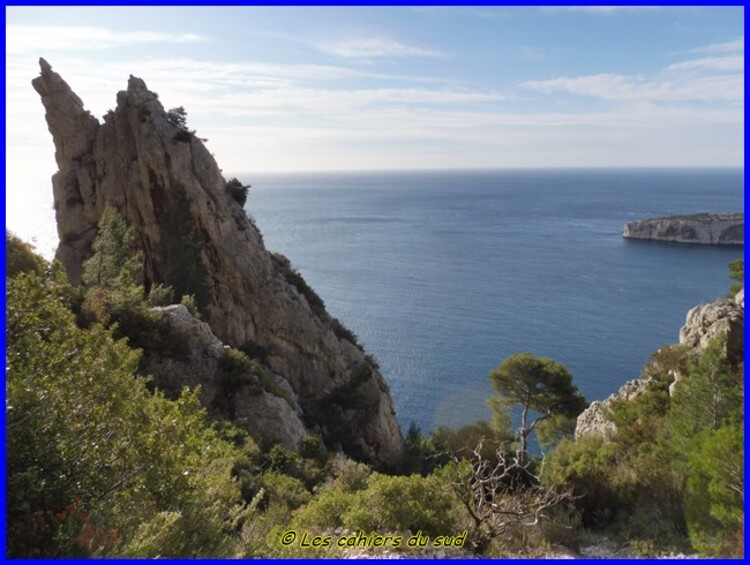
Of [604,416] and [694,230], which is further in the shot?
[694,230]

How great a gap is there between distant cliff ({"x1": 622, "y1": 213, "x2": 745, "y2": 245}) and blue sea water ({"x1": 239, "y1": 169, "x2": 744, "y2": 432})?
12.0ft

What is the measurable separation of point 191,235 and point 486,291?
4584 cm

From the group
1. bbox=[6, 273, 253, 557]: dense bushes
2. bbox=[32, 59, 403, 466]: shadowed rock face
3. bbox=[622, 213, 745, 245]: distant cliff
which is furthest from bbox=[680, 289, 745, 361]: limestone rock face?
bbox=[622, 213, 745, 245]: distant cliff

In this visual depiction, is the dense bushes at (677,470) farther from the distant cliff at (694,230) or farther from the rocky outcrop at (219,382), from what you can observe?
the distant cliff at (694,230)

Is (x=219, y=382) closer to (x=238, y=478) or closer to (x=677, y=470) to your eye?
(x=238, y=478)

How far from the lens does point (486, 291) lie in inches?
2714

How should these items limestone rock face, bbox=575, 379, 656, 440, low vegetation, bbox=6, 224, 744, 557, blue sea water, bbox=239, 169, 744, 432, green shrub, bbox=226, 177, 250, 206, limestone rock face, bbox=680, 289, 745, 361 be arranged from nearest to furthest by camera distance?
low vegetation, bbox=6, 224, 744, 557 → limestone rock face, bbox=680, 289, 745, 361 → limestone rock face, bbox=575, 379, 656, 440 → green shrub, bbox=226, 177, 250, 206 → blue sea water, bbox=239, 169, 744, 432

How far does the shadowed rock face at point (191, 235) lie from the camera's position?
97.2 ft

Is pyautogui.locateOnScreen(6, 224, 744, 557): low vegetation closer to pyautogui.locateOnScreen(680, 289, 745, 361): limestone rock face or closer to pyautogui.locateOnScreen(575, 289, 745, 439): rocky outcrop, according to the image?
pyautogui.locateOnScreen(680, 289, 745, 361): limestone rock face

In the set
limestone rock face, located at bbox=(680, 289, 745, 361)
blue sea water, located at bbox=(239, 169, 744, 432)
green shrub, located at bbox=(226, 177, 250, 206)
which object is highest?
green shrub, located at bbox=(226, 177, 250, 206)

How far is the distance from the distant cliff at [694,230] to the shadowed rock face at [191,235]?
83913 mm

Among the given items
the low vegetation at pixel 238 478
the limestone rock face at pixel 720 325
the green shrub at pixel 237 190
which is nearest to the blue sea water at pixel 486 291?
the limestone rock face at pixel 720 325

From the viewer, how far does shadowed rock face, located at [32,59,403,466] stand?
29.6 metres

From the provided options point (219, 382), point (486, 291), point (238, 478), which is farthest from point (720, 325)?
point (486, 291)
